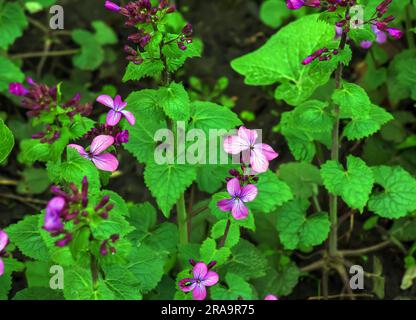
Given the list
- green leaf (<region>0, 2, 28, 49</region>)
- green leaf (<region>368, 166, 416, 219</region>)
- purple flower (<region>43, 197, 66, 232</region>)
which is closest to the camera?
purple flower (<region>43, 197, 66, 232</region>)

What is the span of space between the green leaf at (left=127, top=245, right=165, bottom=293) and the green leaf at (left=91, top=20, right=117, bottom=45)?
218 cm

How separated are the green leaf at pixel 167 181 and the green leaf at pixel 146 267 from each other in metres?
0.32

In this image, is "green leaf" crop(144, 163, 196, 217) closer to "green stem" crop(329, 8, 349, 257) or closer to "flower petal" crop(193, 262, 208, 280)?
"flower petal" crop(193, 262, 208, 280)

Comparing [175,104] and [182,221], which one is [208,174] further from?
[175,104]

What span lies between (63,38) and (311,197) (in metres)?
2.41

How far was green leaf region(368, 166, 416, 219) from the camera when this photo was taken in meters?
3.38

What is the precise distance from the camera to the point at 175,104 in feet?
9.59

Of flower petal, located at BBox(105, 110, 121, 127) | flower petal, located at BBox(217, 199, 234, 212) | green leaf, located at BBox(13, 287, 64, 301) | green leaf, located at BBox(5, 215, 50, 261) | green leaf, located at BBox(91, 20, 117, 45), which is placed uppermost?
green leaf, located at BBox(91, 20, 117, 45)

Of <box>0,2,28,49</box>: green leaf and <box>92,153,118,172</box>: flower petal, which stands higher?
<box>0,2,28,49</box>: green leaf

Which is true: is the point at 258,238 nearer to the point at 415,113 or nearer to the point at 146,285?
the point at 146,285

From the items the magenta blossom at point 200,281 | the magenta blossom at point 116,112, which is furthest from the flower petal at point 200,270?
the magenta blossom at point 116,112

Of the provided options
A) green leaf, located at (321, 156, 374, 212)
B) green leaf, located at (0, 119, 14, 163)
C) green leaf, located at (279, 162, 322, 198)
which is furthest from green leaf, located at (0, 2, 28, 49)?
green leaf, located at (321, 156, 374, 212)

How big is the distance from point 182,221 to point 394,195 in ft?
3.57

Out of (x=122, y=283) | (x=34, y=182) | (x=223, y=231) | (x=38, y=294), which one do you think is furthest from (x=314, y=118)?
(x=34, y=182)
